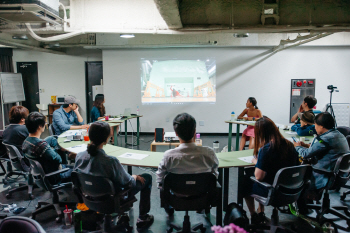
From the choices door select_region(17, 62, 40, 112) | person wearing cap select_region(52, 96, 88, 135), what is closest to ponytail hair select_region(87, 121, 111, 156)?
person wearing cap select_region(52, 96, 88, 135)

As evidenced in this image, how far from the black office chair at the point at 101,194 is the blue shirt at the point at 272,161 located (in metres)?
1.16

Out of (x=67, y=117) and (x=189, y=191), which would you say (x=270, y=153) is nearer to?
(x=189, y=191)

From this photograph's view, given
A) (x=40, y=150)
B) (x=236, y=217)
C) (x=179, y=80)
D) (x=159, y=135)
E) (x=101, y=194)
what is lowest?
(x=236, y=217)

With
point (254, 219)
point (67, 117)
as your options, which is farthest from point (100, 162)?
point (67, 117)

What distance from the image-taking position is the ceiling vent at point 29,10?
10.9 feet

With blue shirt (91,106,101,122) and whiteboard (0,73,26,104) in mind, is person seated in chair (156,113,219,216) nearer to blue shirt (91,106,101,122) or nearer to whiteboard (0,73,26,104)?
blue shirt (91,106,101,122)

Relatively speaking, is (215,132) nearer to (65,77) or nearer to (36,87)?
(65,77)

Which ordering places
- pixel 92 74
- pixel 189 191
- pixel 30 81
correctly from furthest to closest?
pixel 30 81
pixel 92 74
pixel 189 191

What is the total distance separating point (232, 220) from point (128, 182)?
0.95 metres

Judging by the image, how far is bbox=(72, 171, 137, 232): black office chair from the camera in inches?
74.6

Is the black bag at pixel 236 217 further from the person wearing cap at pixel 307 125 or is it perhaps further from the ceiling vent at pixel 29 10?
the ceiling vent at pixel 29 10

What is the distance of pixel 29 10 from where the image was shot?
346cm

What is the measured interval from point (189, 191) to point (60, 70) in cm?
756

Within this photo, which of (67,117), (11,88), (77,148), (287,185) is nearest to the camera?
(287,185)
